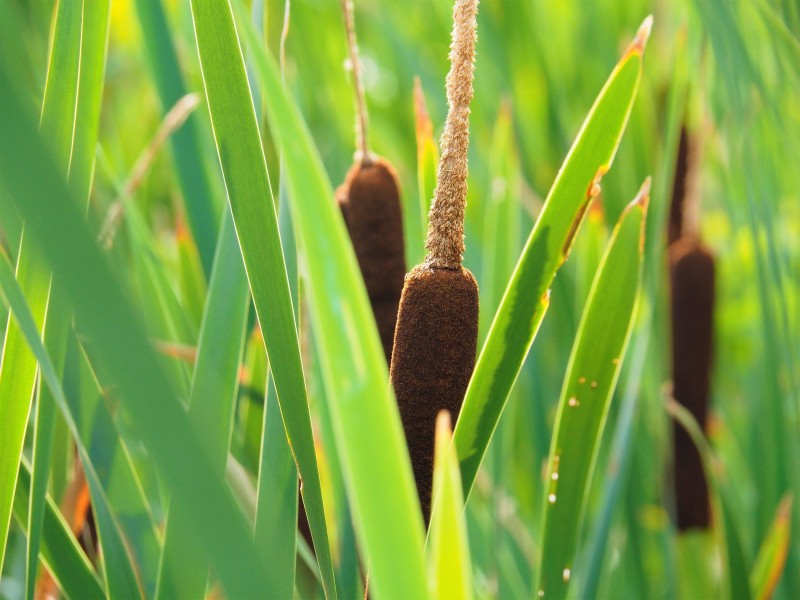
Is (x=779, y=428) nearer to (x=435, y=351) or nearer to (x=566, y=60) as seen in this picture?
(x=435, y=351)

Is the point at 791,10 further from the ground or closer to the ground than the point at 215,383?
further from the ground

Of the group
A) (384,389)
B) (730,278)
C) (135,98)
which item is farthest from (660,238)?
(135,98)

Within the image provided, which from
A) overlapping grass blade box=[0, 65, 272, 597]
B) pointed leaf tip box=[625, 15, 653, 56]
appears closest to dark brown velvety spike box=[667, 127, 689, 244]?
pointed leaf tip box=[625, 15, 653, 56]

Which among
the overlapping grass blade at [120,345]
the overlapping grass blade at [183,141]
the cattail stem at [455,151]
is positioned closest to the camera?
the overlapping grass blade at [120,345]

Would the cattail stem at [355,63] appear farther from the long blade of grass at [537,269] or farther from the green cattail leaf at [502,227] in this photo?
the green cattail leaf at [502,227]

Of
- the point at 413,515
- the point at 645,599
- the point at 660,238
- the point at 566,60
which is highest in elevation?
the point at 566,60

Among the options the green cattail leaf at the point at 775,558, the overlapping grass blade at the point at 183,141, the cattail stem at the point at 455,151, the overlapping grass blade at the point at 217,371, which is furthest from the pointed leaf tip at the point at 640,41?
the green cattail leaf at the point at 775,558

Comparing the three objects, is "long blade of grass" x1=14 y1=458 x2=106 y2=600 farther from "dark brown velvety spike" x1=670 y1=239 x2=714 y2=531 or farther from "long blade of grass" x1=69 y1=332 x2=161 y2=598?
"dark brown velvety spike" x1=670 y1=239 x2=714 y2=531
